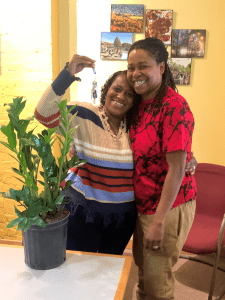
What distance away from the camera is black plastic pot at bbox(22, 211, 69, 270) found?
3.16ft

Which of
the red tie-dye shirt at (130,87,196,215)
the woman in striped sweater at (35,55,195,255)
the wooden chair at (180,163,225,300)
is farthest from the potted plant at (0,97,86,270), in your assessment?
the wooden chair at (180,163,225,300)

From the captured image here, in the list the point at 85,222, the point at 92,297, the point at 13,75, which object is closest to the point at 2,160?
the point at 13,75

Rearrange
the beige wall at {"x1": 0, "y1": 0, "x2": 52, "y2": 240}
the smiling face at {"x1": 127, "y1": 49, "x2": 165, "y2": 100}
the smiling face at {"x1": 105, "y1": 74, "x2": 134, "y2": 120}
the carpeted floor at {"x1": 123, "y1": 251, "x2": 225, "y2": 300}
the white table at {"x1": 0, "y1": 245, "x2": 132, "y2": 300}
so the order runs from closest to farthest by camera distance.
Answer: the white table at {"x1": 0, "y1": 245, "x2": 132, "y2": 300} → the smiling face at {"x1": 127, "y1": 49, "x2": 165, "y2": 100} → the smiling face at {"x1": 105, "y1": 74, "x2": 134, "y2": 120} → the carpeted floor at {"x1": 123, "y1": 251, "x2": 225, "y2": 300} → the beige wall at {"x1": 0, "y1": 0, "x2": 52, "y2": 240}

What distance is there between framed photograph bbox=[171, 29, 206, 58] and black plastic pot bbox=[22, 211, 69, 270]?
1832mm

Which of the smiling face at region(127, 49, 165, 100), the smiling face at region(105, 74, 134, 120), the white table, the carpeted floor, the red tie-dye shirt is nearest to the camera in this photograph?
the white table

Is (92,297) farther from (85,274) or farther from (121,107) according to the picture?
(121,107)

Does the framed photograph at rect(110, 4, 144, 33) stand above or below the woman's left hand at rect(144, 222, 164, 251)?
above

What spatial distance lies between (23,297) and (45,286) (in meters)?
0.08

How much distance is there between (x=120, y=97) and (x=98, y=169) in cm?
36

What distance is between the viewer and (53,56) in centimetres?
213

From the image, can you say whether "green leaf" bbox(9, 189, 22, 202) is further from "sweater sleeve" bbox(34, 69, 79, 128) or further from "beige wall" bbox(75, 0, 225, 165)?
"beige wall" bbox(75, 0, 225, 165)

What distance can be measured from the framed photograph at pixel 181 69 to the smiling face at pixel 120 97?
111cm

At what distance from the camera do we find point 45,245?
0.98 meters

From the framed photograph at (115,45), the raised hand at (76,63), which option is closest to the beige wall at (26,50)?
the framed photograph at (115,45)
